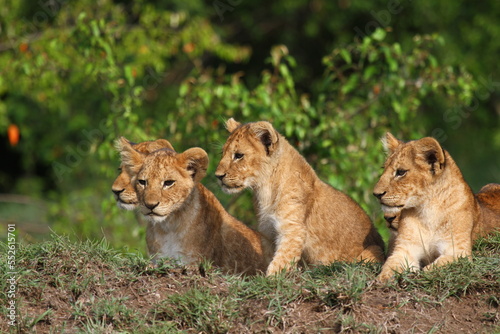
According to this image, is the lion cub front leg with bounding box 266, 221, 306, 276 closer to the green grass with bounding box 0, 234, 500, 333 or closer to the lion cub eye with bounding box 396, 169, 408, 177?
the green grass with bounding box 0, 234, 500, 333

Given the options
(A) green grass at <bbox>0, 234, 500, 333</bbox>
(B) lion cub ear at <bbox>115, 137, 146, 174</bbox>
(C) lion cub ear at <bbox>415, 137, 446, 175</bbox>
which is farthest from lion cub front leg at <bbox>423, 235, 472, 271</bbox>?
(B) lion cub ear at <bbox>115, 137, 146, 174</bbox>

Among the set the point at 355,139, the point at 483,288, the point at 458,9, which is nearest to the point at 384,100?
the point at 355,139

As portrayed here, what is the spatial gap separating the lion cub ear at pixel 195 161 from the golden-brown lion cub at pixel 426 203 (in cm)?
144

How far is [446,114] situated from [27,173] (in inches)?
373

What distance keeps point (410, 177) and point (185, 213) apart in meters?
1.79

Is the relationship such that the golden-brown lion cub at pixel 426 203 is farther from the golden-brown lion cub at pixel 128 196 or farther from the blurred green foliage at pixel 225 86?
the blurred green foliage at pixel 225 86

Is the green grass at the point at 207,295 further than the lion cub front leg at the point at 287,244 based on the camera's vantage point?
No

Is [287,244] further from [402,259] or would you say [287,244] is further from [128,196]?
[128,196]

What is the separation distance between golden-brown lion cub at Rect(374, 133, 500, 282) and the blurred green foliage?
2739mm

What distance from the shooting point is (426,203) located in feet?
19.9

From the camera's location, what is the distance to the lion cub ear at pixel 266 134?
6.49 m

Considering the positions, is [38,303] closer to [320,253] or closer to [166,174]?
[166,174]

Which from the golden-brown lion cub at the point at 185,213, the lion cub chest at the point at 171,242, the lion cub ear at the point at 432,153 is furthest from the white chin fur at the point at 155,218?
the lion cub ear at the point at 432,153

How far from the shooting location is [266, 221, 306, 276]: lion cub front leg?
6.24 meters
